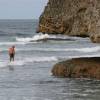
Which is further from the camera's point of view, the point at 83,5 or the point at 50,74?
the point at 50,74

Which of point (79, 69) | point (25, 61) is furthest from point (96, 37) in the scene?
point (25, 61)

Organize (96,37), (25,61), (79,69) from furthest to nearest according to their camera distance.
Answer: (25,61) → (79,69) → (96,37)

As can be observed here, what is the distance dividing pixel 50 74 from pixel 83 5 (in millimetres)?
7852

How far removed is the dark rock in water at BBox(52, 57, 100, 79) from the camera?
2569 cm

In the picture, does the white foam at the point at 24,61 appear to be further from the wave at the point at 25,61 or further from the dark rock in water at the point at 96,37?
the dark rock in water at the point at 96,37

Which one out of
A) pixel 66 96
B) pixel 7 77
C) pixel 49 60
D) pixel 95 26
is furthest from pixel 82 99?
pixel 49 60

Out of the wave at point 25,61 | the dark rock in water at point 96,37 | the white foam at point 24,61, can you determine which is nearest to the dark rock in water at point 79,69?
the dark rock in water at point 96,37

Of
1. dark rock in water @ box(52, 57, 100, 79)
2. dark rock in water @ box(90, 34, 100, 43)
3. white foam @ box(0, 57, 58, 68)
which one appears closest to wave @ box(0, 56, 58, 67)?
white foam @ box(0, 57, 58, 68)

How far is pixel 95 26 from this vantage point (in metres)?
18.0

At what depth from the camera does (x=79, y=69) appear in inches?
1024

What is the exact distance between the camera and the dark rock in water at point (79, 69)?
84.3 ft

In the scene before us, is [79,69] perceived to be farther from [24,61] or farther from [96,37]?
[24,61]

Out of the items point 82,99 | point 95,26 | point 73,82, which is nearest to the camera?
point 95,26

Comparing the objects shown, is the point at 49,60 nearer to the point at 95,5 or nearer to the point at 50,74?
the point at 50,74
